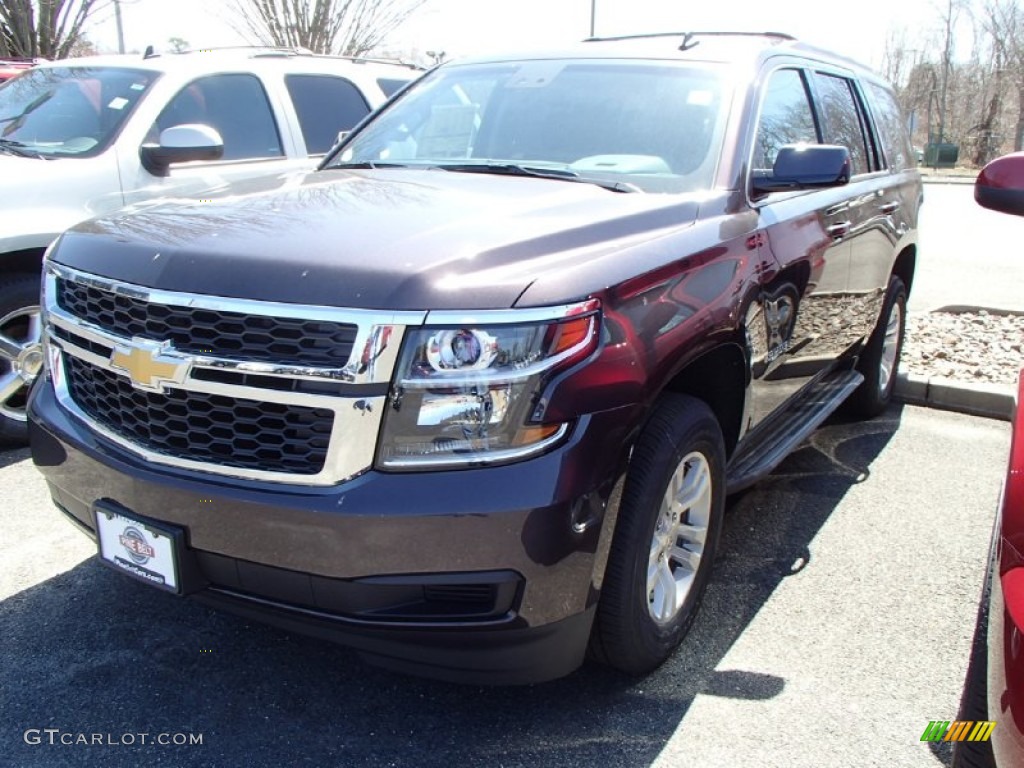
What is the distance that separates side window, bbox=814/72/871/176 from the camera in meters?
4.07

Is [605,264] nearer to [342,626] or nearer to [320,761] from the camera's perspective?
[342,626]

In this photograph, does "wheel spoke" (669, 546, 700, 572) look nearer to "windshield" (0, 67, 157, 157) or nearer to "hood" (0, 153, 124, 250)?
"hood" (0, 153, 124, 250)

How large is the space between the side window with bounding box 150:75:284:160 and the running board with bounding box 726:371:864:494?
343cm

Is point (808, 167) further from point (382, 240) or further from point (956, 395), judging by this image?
point (956, 395)

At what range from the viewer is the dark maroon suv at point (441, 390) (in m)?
2.08

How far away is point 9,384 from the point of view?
4.45 metres

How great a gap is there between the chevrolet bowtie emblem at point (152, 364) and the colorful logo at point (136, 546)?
1.24 ft

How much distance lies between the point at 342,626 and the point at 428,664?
0.22 metres

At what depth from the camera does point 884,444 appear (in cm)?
496

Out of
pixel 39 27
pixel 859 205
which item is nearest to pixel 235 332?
pixel 859 205

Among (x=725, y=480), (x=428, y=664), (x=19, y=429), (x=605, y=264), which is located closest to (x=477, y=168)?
(x=605, y=264)

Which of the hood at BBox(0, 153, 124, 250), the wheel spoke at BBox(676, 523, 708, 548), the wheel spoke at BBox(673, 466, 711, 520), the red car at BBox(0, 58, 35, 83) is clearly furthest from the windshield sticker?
the red car at BBox(0, 58, 35, 83)

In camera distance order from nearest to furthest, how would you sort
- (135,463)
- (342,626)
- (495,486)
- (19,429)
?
1. (495,486)
2. (342,626)
3. (135,463)
4. (19,429)

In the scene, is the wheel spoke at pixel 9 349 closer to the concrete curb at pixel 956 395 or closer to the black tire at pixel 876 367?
the black tire at pixel 876 367
